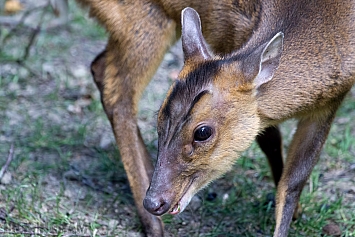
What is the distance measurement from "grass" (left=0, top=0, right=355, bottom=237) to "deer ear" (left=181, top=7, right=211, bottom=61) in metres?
0.69

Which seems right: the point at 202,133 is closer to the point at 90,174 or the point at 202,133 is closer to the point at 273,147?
the point at 273,147

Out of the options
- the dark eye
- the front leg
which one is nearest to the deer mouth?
the dark eye

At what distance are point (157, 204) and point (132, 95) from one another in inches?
63.6

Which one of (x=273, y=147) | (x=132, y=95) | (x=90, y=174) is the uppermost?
(x=132, y=95)

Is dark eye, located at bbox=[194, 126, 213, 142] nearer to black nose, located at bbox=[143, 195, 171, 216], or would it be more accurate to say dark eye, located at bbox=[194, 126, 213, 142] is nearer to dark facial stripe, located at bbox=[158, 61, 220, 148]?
dark facial stripe, located at bbox=[158, 61, 220, 148]

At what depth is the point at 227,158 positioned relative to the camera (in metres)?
4.95

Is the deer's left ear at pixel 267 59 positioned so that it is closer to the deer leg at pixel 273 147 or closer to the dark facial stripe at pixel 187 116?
the dark facial stripe at pixel 187 116

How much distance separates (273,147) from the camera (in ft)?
20.9

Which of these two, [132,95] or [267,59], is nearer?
[267,59]

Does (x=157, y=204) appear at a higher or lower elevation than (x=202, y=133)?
lower

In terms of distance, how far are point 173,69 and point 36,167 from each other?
2.59 m

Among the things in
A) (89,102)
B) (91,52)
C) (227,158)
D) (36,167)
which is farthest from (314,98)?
(91,52)

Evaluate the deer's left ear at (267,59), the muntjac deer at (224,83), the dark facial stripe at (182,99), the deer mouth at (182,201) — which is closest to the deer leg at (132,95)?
the muntjac deer at (224,83)

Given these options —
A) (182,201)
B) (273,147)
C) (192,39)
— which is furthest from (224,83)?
(273,147)
